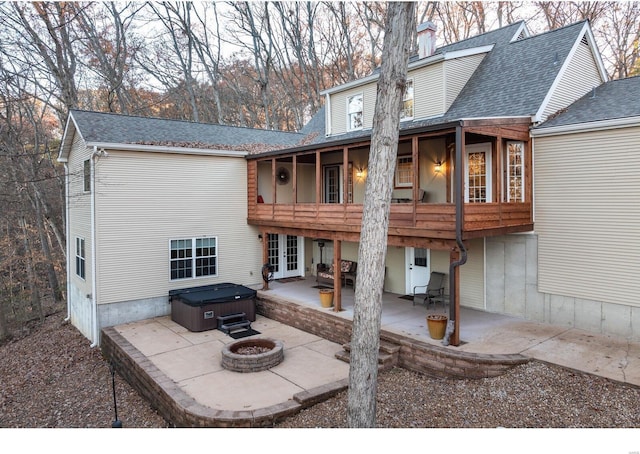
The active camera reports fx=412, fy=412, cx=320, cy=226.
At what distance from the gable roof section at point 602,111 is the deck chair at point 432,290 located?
406 cm

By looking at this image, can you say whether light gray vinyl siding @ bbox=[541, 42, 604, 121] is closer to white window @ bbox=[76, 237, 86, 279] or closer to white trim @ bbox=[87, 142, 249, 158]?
white trim @ bbox=[87, 142, 249, 158]

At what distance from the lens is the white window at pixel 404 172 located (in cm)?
1134

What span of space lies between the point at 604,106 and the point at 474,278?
463 centimetres

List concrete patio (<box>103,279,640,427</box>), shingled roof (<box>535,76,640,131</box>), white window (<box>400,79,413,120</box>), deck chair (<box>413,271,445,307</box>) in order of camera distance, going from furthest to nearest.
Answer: white window (<box>400,79,413,120</box>) → deck chair (<box>413,271,445,307</box>) → shingled roof (<box>535,76,640,131</box>) → concrete patio (<box>103,279,640,427</box>)

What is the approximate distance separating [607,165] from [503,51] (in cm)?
519

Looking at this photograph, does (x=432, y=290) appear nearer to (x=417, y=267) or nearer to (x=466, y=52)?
(x=417, y=267)

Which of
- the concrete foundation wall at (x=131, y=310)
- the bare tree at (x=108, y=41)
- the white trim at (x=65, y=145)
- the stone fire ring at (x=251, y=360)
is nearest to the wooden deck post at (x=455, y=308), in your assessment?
the stone fire ring at (x=251, y=360)

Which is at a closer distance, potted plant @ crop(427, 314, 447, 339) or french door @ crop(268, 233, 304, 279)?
potted plant @ crop(427, 314, 447, 339)

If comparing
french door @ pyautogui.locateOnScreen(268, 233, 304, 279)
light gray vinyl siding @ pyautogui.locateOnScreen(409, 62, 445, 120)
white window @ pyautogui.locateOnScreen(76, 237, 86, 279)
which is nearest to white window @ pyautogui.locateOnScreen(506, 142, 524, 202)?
light gray vinyl siding @ pyautogui.locateOnScreen(409, 62, 445, 120)

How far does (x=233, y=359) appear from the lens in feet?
25.4

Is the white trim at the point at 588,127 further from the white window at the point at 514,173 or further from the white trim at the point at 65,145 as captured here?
the white trim at the point at 65,145

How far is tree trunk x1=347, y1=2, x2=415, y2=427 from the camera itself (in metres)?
4.96

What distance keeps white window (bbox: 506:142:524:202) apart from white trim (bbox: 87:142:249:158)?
24.8 ft

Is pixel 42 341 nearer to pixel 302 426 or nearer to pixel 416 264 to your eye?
pixel 302 426
